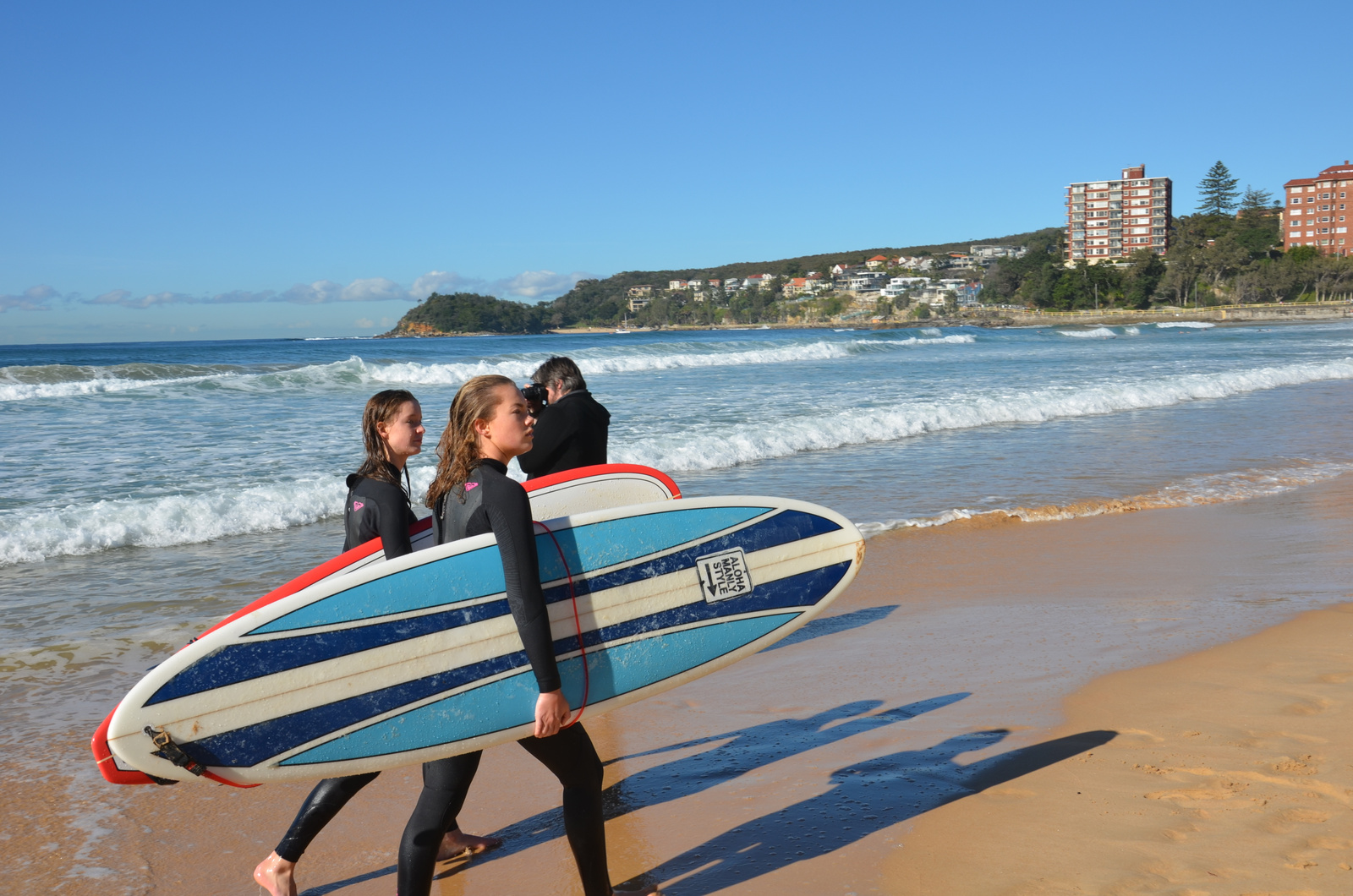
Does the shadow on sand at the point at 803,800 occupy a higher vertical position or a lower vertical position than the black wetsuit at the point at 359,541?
lower

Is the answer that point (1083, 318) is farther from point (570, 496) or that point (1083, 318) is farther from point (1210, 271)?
point (570, 496)

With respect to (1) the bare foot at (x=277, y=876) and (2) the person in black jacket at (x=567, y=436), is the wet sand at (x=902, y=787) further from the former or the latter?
(2) the person in black jacket at (x=567, y=436)

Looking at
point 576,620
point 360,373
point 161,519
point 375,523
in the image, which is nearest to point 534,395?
point 375,523

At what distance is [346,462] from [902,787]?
8989 mm

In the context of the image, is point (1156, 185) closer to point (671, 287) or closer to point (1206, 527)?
point (671, 287)

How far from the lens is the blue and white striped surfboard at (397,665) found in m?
2.24

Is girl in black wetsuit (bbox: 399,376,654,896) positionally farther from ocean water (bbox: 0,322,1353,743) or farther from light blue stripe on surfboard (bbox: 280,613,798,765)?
ocean water (bbox: 0,322,1353,743)

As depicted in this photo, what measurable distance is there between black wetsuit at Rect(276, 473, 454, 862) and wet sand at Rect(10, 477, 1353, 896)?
279mm

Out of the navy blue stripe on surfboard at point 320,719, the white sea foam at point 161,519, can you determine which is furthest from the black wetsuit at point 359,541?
the white sea foam at point 161,519

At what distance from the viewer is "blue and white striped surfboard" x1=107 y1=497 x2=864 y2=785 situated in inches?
88.3

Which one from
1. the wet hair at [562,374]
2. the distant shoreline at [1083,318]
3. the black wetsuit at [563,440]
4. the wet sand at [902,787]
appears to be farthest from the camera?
the distant shoreline at [1083,318]

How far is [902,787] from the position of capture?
311 cm

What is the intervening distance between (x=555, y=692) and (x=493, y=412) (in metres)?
0.68

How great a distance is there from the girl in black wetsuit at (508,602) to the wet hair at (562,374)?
172 centimetres
